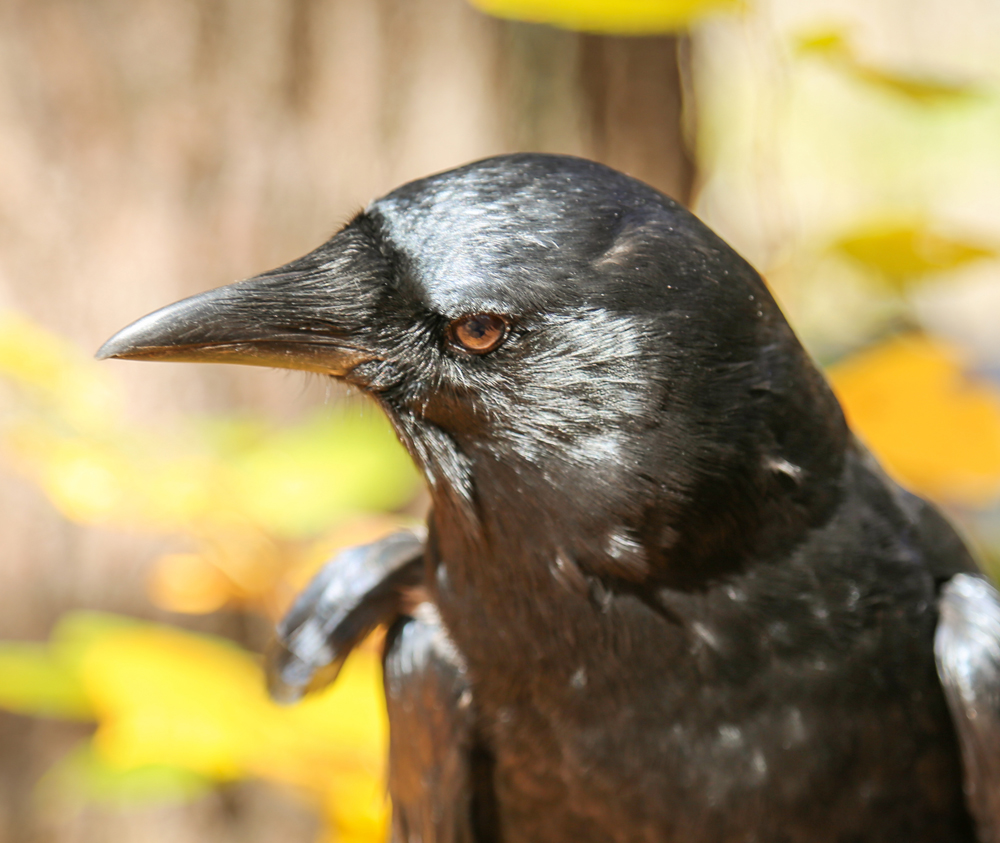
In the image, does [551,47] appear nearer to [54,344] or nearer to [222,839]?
[54,344]

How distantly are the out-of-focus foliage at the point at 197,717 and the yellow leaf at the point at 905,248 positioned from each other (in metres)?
0.88

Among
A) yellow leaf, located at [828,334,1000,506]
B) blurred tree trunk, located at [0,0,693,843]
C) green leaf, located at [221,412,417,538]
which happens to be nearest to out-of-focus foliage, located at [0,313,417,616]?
green leaf, located at [221,412,417,538]

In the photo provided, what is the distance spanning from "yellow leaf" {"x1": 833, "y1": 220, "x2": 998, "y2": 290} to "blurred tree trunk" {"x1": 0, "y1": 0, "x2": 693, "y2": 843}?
481 millimetres

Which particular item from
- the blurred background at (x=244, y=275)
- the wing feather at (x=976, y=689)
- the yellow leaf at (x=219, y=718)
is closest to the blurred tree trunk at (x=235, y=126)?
the blurred background at (x=244, y=275)

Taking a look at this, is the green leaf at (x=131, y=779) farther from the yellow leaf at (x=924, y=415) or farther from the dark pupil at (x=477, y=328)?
the yellow leaf at (x=924, y=415)

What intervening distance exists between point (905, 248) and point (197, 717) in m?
1.07

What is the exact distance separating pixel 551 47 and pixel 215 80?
0.57 m

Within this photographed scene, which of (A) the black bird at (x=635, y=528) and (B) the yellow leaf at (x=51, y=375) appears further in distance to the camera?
(B) the yellow leaf at (x=51, y=375)

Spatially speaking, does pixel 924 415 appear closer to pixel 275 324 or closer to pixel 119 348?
pixel 275 324

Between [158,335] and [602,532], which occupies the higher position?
[158,335]

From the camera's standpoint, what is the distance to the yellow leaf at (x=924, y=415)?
135 centimetres

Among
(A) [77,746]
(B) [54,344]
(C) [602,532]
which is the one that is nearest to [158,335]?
(C) [602,532]

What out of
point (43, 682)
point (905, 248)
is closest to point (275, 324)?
point (43, 682)

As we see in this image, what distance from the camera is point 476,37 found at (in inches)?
65.1
